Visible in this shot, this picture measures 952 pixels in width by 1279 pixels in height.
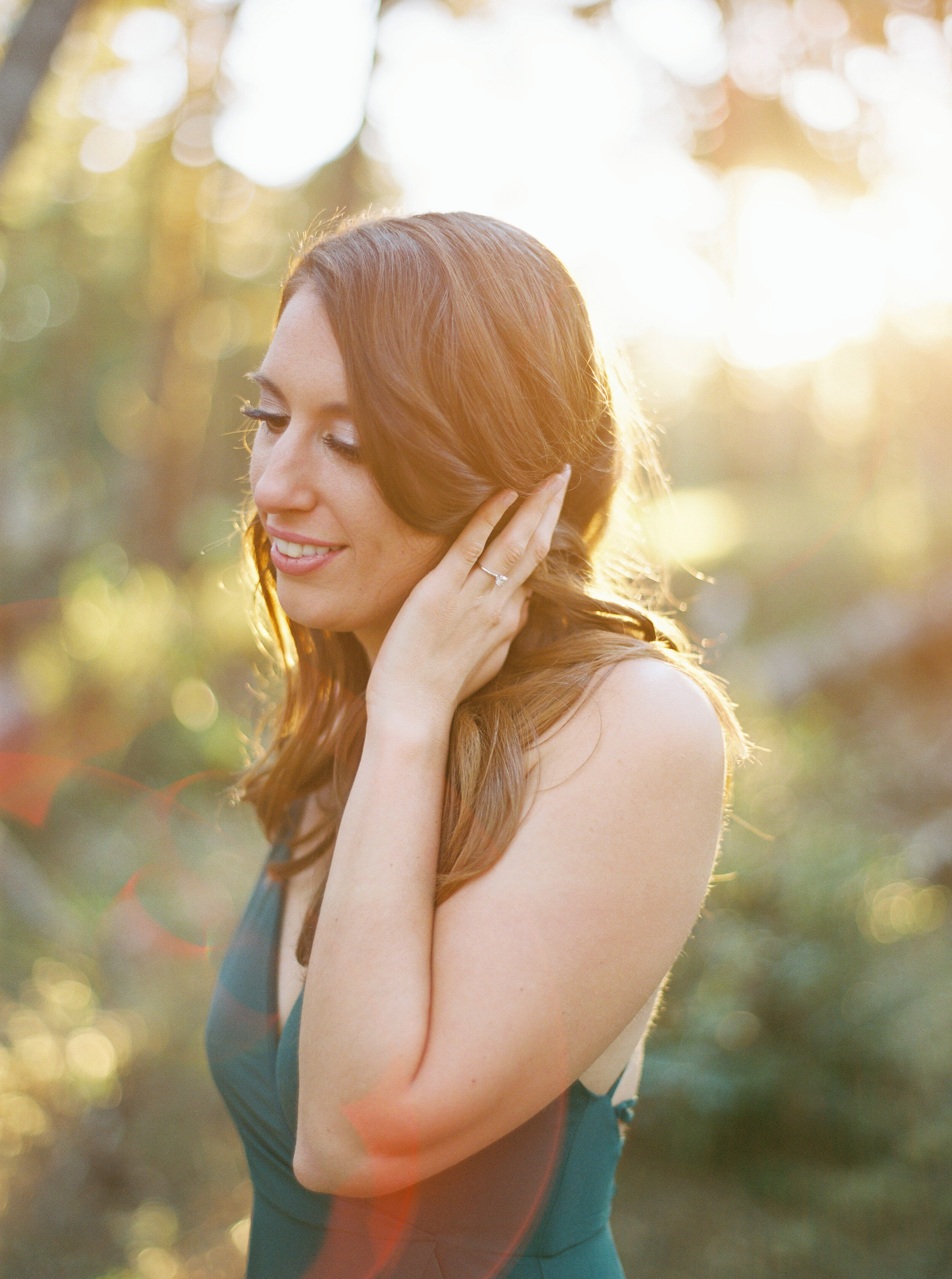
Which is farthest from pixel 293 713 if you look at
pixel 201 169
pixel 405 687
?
pixel 201 169

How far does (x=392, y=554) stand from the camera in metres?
1.68

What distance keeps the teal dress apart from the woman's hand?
0.54 m

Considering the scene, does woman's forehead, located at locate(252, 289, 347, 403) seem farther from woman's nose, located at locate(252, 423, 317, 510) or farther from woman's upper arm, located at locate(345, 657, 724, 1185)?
woman's upper arm, located at locate(345, 657, 724, 1185)

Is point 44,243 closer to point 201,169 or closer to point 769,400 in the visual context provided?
point 201,169

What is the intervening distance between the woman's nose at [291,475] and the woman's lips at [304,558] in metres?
0.08

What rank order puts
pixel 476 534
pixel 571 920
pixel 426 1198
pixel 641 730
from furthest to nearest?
pixel 476 534 < pixel 426 1198 < pixel 641 730 < pixel 571 920

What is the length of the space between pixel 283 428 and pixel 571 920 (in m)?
0.98

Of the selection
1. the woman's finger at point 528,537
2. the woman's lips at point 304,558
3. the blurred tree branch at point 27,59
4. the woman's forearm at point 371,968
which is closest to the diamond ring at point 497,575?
the woman's finger at point 528,537

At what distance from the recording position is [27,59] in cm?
355

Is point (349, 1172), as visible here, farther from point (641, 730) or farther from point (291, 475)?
point (291, 475)

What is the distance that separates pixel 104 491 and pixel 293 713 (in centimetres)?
2719

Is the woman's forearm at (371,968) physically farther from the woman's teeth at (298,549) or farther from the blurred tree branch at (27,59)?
the blurred tree branch at (27,59)

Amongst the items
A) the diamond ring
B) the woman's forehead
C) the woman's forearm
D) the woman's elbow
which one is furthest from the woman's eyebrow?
the woman's elbow

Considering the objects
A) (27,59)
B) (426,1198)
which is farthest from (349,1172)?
(27,59)
